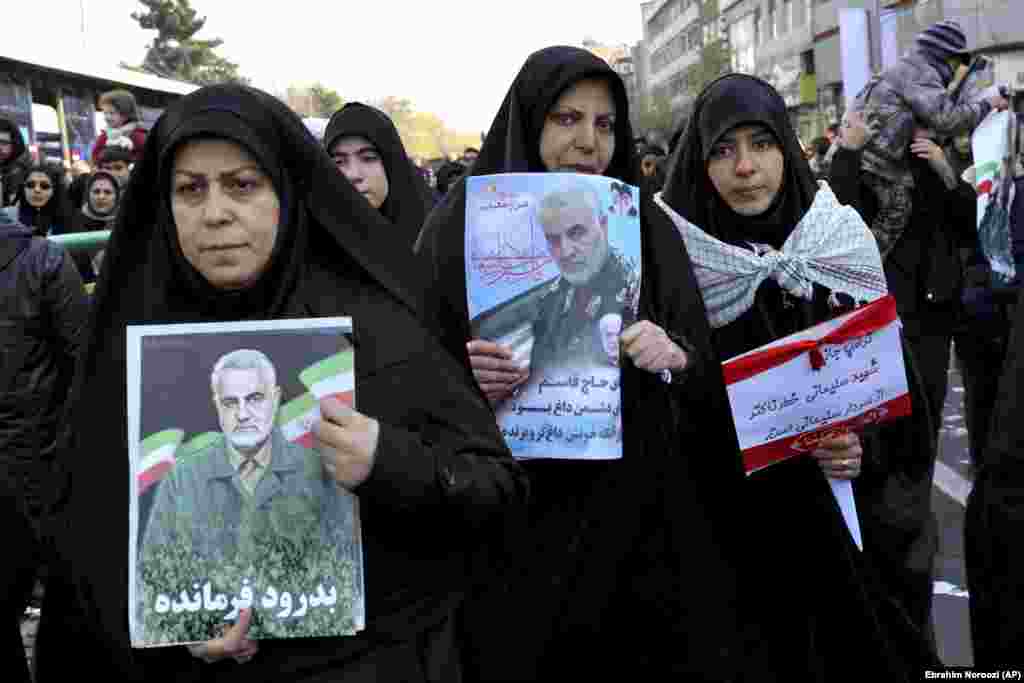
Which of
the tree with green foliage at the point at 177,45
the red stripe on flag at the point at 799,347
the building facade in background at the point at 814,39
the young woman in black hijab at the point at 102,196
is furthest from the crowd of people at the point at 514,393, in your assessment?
the tree with green foliage at the point at 177,45

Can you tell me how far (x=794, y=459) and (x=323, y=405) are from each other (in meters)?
1.87

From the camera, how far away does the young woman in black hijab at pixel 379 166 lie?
5.79 metres

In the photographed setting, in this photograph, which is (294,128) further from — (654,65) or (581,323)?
(654,65)

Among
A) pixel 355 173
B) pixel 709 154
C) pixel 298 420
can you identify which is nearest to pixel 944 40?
pixel 355 173

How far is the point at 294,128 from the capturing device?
92.4 inches

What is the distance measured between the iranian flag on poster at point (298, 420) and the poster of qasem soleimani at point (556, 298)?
2.88 feet

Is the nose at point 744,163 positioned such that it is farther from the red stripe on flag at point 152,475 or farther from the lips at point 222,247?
the red stripe on flag at point 152,475

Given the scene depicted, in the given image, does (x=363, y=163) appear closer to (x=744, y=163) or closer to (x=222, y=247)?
(x=744, y=163)

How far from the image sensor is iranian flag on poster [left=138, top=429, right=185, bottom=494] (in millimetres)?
2172

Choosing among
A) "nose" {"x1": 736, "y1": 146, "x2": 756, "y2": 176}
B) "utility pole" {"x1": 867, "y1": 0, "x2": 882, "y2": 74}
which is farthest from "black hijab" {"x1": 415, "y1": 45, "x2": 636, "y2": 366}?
"utility pole" {"x1": 867, "y1": 0, "x2": 882, "y2": 74}

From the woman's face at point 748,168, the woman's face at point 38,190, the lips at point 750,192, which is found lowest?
the lips at point 750,192

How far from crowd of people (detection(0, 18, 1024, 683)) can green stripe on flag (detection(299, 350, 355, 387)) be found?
3.1 inches

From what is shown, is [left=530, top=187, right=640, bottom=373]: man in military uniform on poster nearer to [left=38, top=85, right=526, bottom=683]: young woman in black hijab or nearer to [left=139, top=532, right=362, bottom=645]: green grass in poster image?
[left=38, top=85, right=526, bottom=683]: young woman in black hijab

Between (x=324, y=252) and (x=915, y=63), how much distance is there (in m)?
5.16
